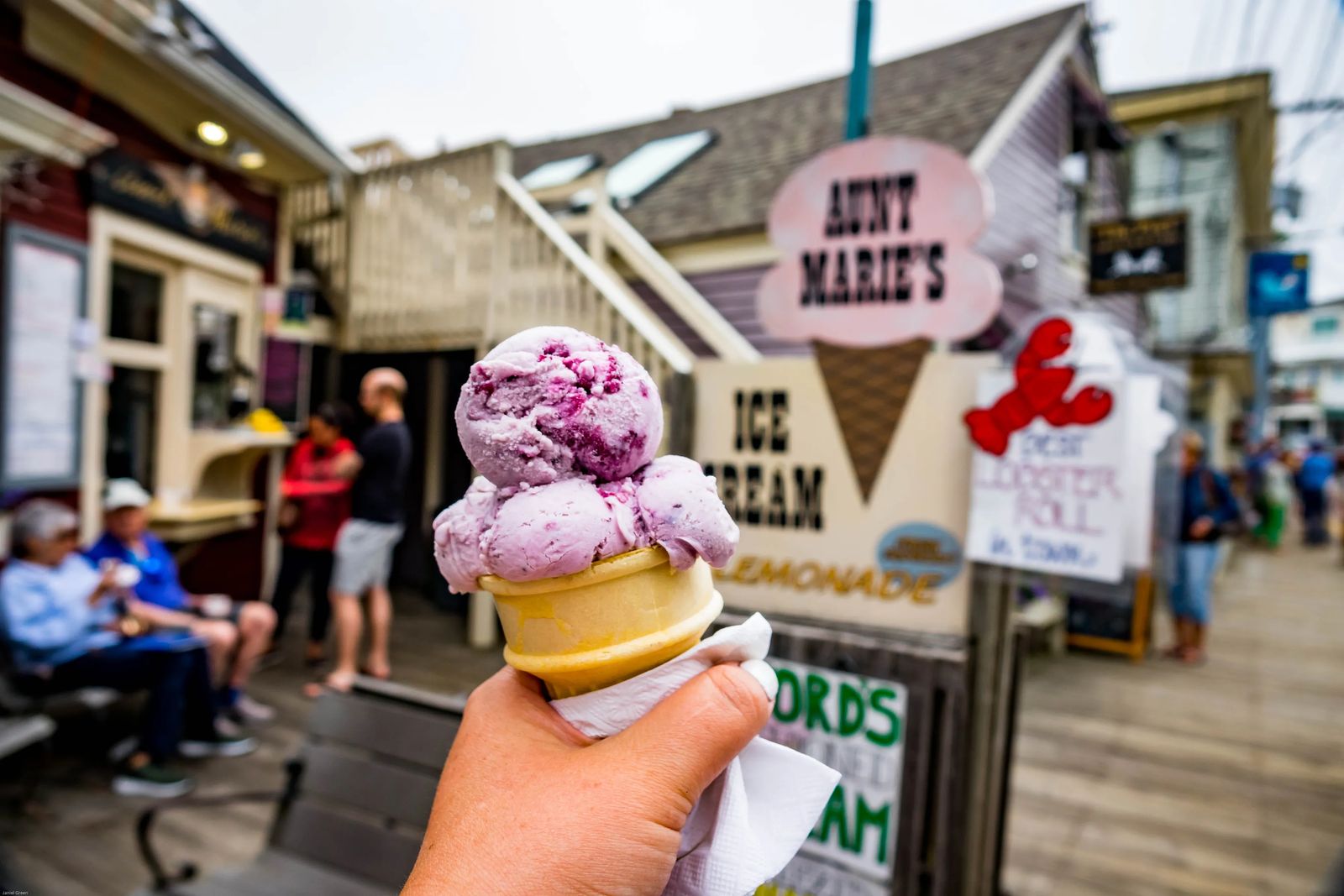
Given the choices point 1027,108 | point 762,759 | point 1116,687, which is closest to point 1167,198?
point 1027,108

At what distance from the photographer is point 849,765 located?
1.85 metres

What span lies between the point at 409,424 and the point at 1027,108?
20.7ft

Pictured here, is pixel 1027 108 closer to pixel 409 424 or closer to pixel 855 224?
pixel 855 224

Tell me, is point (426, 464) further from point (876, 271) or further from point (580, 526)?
point (580, 526)

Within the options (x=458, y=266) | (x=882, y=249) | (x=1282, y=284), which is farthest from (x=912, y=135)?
(x=882, y=249)

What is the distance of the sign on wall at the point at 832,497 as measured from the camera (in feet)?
6.42

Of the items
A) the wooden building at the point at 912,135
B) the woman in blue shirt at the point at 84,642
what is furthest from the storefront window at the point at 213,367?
the wooden building at the point at 912,135

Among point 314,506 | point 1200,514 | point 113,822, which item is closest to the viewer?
point 113,822

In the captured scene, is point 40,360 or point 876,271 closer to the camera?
point 876,271

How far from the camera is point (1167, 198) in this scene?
39.9 ft

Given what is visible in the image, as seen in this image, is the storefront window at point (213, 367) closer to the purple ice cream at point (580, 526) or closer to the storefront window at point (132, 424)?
the storefront window at point (132, 424)

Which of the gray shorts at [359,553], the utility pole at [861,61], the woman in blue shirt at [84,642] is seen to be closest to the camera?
the utility pole at [861,61]

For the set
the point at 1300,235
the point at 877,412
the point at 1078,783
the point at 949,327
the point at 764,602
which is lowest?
the point at 1078,783

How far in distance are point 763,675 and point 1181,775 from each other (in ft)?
13.3
